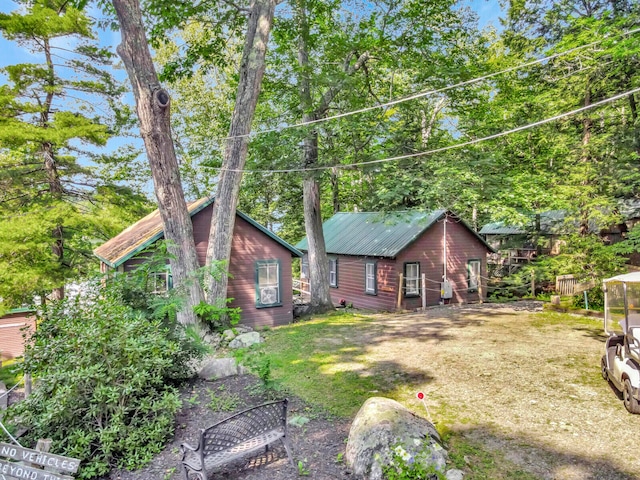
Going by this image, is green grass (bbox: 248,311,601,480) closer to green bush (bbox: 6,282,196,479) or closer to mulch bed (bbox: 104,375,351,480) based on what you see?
mulch bed (bbox: 104,375,351,480)

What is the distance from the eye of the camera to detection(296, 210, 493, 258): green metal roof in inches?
644

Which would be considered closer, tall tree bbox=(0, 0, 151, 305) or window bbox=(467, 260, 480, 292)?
tall tree bbox=(0, 0, 151, 305)

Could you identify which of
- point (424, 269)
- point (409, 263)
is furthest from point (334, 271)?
point (424, 269)

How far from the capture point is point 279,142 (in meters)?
13.4

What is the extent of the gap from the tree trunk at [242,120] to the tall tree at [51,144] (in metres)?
4.22

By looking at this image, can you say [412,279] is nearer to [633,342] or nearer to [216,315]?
[216,315]

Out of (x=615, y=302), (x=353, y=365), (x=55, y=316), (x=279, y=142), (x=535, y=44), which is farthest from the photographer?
(x=535, y=44)

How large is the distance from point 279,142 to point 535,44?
1207cm

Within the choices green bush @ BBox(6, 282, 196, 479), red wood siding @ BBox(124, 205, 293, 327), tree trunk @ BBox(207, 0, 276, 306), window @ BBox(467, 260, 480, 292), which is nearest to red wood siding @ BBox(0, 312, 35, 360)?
red wood siding @ BBox(124, 205, 293, 327)

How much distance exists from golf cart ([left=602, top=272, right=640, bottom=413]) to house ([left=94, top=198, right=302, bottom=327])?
388 inches

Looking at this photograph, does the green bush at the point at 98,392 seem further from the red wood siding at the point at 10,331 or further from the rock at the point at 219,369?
the red wood siding at the point at 10,331

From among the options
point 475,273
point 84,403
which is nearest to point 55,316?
point 84,403

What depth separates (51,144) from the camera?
12.8 meters

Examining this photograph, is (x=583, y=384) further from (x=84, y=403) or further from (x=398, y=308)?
(x=398, y=308)
